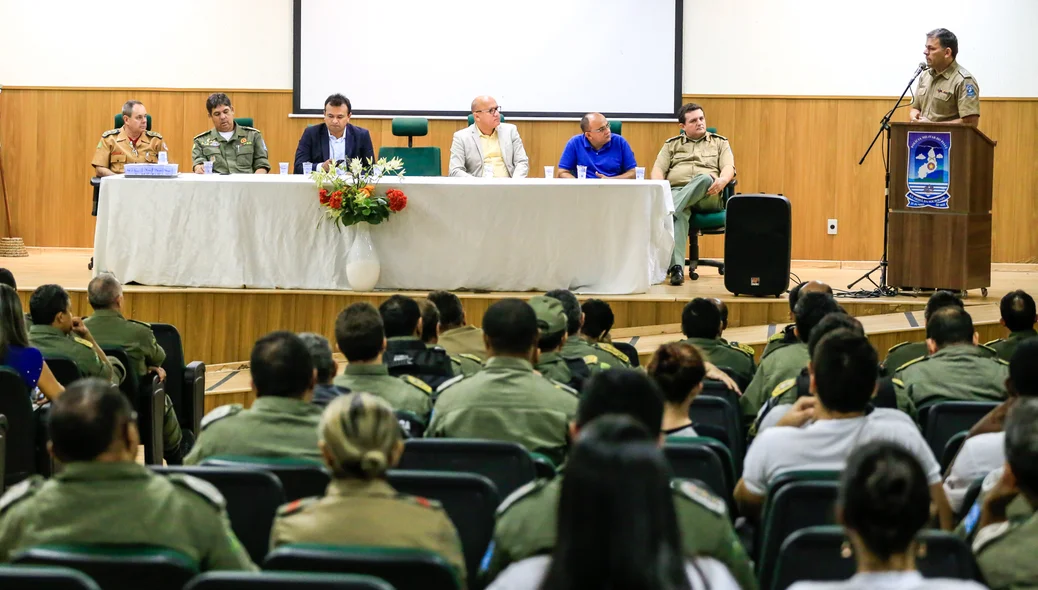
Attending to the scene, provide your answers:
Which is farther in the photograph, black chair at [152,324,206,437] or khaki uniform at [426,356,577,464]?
black chair at [152,324,206,437]

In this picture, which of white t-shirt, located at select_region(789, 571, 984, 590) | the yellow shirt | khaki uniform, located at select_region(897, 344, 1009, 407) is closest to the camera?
white t-shirt, located at select_region(789, 571, 984, 590)

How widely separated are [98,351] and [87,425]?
248cm

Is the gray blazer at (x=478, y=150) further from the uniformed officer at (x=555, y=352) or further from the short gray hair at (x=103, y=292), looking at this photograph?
the uniformed officer at (x=555, y=352)

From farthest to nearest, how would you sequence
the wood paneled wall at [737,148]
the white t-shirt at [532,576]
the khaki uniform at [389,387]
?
the wood paneled wall at [737,148] < the khaki uniform at [389,387] < the white t-shirt at [532,576]

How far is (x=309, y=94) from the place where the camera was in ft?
33.4

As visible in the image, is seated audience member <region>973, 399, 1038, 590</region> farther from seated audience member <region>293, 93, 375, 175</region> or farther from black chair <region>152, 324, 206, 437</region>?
seated audience member <region>293, 93, 375, 175</region>

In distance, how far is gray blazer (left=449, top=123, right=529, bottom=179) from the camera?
26.4 feet

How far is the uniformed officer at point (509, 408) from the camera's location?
307 cm

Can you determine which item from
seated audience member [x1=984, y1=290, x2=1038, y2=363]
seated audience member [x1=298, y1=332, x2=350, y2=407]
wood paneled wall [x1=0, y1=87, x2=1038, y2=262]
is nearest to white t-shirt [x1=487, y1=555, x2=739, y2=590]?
seated audience member [x1=298, y1=332, x2=350, y2=407]

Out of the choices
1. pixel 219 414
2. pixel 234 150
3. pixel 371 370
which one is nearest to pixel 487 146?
pixel 234 150

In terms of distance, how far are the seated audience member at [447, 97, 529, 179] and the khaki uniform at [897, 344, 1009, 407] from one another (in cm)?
441

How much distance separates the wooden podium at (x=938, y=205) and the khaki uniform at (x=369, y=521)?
5.34 metres

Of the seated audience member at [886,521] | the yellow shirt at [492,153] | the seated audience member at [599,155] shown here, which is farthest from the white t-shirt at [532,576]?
the yellow shirt at [492,153]

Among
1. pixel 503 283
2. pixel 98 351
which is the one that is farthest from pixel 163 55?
pixel 98 351
